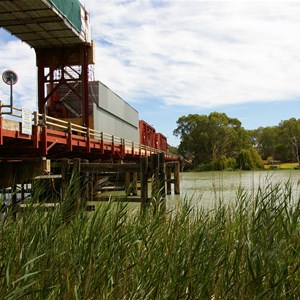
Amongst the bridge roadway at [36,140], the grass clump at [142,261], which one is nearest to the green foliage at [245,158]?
the grass clump at [142,261]

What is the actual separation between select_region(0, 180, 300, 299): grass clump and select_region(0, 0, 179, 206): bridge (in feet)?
16.4

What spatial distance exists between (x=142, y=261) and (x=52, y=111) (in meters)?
28.4

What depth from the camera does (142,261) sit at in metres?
3.65

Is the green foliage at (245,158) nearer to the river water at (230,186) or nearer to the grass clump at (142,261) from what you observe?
the river water at (230,186)

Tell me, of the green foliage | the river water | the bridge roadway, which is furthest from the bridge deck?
the green foliage

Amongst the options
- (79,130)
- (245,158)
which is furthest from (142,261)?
(79,130)

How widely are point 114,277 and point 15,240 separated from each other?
0.97 metres

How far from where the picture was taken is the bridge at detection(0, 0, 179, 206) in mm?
13346

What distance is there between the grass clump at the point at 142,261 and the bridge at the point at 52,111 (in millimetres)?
5001

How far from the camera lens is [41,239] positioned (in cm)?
365

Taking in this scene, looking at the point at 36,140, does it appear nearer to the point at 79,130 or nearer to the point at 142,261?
the point at 79,130

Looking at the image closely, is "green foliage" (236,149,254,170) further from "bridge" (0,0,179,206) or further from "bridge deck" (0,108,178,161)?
"bridge deck" (0,108,178,161)

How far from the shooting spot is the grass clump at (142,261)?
3.04 m

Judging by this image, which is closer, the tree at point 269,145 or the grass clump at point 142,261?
the grass clump at point 142,261
